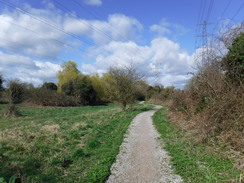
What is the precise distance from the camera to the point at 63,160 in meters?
5.54

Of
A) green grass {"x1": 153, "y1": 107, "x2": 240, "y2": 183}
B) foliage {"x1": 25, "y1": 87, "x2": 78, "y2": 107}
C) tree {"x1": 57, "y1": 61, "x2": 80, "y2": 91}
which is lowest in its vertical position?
green grass {"x1": 153, "y1": 107, "x2": 240, "y2": 183}

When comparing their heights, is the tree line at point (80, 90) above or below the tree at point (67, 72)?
below

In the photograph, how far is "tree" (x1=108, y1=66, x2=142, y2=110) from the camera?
21.2 meters

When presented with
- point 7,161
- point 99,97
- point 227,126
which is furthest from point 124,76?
point 99,97

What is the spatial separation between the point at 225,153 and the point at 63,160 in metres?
4.80

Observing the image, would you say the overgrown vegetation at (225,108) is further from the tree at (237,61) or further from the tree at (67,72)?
the tree at (67,72)

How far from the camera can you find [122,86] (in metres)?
21.3

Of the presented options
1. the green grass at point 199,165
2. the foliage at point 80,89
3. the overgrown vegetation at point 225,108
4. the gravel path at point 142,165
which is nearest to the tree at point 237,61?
the overgrown vegetation at point 225,108

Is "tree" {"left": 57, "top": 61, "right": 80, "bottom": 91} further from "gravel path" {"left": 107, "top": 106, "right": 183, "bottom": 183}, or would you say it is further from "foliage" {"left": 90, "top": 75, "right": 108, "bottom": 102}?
"gravel path" {"left": 107, "top": 106, "right": 183, "bottom": 183}

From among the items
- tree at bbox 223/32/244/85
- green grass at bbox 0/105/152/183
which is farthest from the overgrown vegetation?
green grass at bbox 0/105/152/183

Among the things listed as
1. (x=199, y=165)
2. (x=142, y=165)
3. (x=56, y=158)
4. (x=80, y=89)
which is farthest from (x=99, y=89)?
(x=199, y=165)

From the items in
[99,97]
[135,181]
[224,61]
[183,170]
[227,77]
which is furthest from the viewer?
[99,97]

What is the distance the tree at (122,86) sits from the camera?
21.2 m

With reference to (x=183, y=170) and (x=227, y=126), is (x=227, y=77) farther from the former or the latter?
(x=183, y=170)
